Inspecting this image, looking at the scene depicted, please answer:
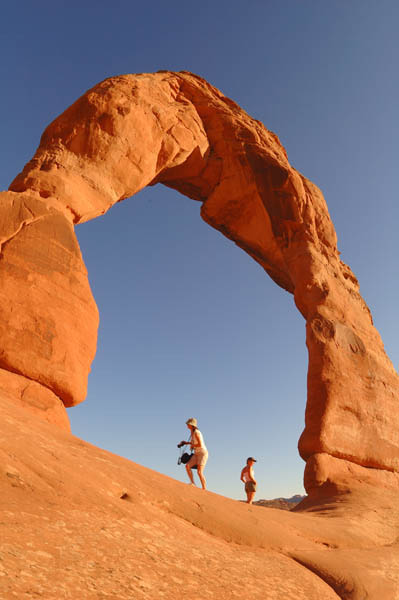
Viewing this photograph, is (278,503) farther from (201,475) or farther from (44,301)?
(44,301)

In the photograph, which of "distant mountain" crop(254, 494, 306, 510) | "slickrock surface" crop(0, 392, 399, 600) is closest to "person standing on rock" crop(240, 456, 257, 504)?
"slickrock surface" crop(0, 392, 399, 600)

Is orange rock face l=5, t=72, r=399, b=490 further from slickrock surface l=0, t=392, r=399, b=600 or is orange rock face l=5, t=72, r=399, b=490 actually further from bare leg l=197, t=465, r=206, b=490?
bare leg l=197, t=465, r=206, b=490

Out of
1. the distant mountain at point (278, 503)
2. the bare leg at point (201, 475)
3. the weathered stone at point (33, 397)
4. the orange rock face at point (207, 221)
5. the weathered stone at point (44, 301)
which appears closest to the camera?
the weathered stone at point (33, 397)

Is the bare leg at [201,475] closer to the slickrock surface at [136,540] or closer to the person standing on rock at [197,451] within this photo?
the person standing on rock at [197,451]

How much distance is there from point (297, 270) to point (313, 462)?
5.21m

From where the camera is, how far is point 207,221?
13.2 m

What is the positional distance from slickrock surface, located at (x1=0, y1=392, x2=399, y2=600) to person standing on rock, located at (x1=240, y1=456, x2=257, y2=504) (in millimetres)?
3296

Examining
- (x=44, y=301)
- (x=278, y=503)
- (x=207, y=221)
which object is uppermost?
(x=207, y=221)

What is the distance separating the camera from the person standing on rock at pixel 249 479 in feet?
27.9

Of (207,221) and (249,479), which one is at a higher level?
(207,221)

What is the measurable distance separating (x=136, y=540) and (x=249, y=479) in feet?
20.8

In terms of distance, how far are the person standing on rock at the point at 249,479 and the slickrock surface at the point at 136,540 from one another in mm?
3296

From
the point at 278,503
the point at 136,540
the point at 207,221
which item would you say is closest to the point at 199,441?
the point at 136,540

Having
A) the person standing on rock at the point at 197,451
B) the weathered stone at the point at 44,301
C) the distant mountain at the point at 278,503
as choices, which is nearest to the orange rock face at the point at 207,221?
the weathered stone at the point at 44,301
